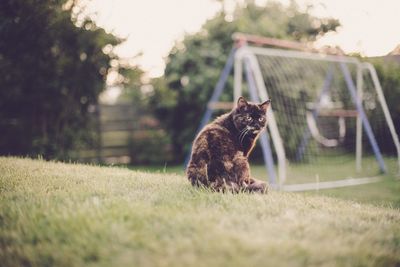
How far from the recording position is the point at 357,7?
17.0ft

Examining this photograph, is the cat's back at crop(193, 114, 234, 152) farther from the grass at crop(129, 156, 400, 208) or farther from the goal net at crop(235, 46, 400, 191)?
the goal net at crop(235, 46, 400, 191)

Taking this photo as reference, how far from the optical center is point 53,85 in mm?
6648

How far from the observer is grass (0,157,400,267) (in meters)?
1.83

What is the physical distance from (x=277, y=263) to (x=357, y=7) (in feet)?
15.0

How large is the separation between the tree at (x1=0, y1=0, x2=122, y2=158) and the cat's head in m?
3.40

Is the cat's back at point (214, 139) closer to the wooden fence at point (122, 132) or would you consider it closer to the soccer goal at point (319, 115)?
the soccer goal at point (319, 115)

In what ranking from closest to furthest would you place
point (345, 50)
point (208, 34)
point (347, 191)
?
point (347, 191), point (345, 50), point (208, 34)

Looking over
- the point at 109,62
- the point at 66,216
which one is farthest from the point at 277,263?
the point at 109,62

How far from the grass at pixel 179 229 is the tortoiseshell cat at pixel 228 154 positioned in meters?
0.19

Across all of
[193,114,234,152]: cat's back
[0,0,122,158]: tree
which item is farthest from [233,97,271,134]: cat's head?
[0,0,122,158]: tree

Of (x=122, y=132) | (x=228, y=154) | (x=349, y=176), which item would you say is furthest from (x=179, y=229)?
(x=122, y=132)

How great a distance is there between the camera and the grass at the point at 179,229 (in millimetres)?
1829

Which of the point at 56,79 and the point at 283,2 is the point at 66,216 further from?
the point at 283,2

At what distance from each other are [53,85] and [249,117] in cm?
455
